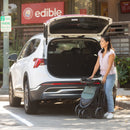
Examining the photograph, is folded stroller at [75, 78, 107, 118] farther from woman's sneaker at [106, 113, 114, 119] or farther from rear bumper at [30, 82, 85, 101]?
rear bumper at [30, 82, 85, 101]

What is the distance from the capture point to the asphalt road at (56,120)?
386 inches

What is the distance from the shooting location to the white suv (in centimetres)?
1131

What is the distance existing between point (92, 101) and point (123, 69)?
7.23 meters

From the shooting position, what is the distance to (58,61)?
12547 mm

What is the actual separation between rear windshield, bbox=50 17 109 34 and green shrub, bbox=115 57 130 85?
5.62 metres

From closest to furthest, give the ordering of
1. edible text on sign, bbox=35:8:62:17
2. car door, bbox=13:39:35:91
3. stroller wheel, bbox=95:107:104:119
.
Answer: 1. stroller wheel, bbox=95:107:104:119
2. car door, bbox=13:39:35:91
3. edible text on sign, bbox=35:8:62:17

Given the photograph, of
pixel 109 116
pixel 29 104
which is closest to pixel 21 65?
pixel 29 104

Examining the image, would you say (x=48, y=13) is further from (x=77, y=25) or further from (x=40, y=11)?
(x=77, y=25)

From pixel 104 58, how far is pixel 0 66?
9.51 m

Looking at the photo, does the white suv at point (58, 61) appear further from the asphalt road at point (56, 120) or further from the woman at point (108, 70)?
the woman at point (108, 70)

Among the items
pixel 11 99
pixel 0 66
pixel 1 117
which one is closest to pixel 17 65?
pixel 11 99

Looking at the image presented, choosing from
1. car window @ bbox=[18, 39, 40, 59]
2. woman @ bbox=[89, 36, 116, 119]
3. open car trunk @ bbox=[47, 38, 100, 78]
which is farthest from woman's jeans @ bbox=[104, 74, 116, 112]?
car window @ bbox=[18, 39, 40, 59]

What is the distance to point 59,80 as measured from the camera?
11.3 m

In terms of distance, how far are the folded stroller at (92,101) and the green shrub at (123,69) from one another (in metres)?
6.53
